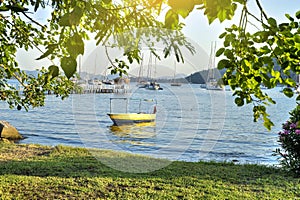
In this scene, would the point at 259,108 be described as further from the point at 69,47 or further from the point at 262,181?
the point at 262,181

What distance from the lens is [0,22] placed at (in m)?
4.38

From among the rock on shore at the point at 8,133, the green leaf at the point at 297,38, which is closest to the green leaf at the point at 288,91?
the green leaf at the point at 297,38

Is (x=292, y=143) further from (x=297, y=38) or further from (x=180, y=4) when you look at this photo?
(x=180, y=4)

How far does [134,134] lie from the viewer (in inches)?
888

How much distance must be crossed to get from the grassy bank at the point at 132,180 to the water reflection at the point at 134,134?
383 inches

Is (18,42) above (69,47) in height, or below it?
above

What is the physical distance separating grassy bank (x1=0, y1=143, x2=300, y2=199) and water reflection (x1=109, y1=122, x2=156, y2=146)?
383 inches

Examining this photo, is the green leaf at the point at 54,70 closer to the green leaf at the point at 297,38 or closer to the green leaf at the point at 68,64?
the green leaf at the point at 68,64

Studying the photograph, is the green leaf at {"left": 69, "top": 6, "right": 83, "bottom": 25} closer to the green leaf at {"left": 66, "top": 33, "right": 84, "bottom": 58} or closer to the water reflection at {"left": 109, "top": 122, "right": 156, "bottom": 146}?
the green leaf at {"left": 66, "top": 33, "right": 84, "bottom": 58}

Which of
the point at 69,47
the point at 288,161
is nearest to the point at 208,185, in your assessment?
the point at 288,161

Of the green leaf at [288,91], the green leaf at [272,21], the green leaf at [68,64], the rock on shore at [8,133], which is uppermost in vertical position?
the green leaf at [272,21]

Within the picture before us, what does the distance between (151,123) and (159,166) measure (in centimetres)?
2012

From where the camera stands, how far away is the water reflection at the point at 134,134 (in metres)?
19.7

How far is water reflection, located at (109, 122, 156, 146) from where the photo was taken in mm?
19728
